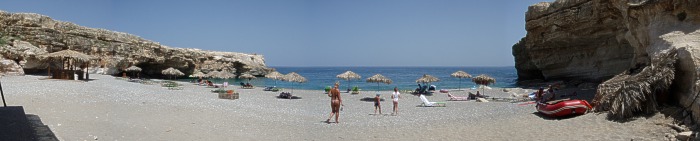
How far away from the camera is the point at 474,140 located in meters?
9.23

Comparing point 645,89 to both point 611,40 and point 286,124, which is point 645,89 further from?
point 611,40

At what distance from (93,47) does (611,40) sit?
3781 centimetres

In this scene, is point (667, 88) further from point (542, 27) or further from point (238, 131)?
point (542, 27)

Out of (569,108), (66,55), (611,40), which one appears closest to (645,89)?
(569,108)

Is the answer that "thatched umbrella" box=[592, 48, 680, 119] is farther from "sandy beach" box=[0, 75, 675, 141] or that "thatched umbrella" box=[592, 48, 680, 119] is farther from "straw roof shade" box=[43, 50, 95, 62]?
"straw roof shade" box=[43, 50, 95, 62]

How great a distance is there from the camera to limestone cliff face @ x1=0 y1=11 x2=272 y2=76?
2858 centimetres

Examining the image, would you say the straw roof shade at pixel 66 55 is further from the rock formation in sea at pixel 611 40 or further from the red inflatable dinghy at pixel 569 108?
the rock formation in sea at pixel 611 40

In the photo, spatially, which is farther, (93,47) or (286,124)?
(93,47)

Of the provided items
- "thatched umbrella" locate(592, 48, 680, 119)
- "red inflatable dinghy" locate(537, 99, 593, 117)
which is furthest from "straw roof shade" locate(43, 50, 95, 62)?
"thatched umbrella" locate(592, 48, 680, 119)

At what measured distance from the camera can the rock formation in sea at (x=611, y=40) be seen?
1011 centimetres

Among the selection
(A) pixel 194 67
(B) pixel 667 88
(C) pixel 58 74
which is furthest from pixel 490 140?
(A) pixel 194 67

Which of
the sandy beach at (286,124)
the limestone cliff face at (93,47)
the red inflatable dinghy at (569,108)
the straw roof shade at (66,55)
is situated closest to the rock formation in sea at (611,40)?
the sandy beach at (286,124)

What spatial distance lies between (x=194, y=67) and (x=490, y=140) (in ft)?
149

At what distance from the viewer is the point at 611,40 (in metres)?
27.2
